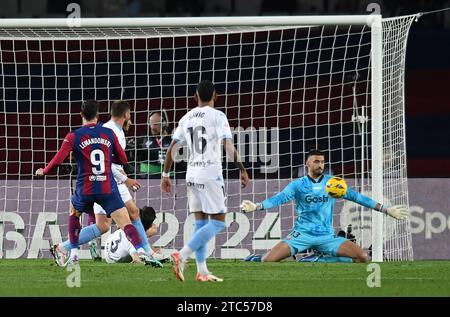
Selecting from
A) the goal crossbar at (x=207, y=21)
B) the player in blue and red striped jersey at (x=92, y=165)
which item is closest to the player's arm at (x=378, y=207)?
the goal crossbar at (x=207, y=21)

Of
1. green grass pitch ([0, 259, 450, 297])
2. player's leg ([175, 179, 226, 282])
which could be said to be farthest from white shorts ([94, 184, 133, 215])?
player's leg ([175, 179, 226, 282])

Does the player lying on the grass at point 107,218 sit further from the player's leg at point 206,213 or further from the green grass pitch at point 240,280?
the player's leg at point 206,213

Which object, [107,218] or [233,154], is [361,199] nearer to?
[107,218]

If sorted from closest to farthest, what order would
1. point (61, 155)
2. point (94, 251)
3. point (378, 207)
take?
point (61, 155) → point (378, 207) → point (94, 251)

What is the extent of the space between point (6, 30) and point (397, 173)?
5.02m

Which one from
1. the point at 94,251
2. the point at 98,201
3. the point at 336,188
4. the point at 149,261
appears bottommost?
the point at 149,261

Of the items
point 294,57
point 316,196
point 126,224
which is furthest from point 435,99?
point 126,224

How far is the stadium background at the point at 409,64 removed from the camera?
16.3 meters

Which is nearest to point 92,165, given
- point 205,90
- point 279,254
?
point 205,90

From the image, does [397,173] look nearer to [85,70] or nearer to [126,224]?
[126,224]

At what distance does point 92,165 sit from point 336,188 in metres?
2.98

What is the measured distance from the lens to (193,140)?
9.16 meters

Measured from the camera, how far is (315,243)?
12.5m

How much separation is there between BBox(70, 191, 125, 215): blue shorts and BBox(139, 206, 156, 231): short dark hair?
7.52ft
